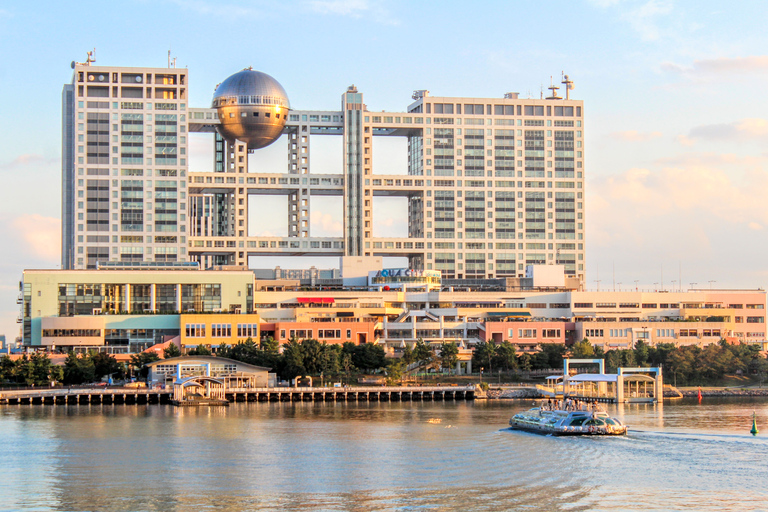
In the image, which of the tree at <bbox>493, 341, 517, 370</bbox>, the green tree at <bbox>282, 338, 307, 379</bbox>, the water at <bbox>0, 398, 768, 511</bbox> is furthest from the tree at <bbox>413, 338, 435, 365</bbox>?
the water at <bbox>0, 398, 768, 511</bbox>

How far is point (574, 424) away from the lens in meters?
112

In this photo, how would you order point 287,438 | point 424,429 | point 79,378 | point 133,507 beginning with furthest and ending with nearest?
1. point 79,378
2. point 424,429
3. point 287,438
4. point 133,507

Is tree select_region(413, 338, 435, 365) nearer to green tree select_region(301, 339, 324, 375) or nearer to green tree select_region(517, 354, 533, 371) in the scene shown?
green tree select_region(517, 354, 533, 371)

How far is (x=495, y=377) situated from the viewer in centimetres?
19488

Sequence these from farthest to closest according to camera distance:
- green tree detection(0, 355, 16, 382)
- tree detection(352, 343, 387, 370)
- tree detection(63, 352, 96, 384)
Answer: tree detection(352, 343, 387, 370) → tree detection(63, 352, 96, 384) → green tree detection(0, 355, 16, 382)

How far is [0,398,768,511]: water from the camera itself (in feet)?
252

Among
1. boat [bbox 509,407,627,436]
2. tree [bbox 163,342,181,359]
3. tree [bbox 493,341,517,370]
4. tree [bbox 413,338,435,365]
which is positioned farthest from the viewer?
tree [bbox 493,341,517,370]

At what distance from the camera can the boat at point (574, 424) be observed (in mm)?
111062

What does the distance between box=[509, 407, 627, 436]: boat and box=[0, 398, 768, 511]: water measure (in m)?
2.31

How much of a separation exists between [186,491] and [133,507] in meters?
6.48

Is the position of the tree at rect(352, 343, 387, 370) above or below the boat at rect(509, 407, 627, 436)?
above

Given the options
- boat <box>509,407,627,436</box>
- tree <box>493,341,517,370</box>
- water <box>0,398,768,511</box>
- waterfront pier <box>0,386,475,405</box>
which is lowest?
waterfront pier <box>0,386,475,405</box>

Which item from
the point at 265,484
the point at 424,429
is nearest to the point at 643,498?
the point at 265,484

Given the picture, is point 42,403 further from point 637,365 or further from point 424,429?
point 637,365
